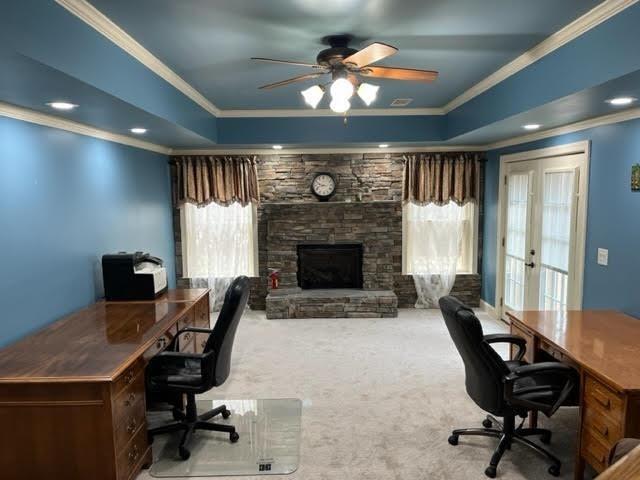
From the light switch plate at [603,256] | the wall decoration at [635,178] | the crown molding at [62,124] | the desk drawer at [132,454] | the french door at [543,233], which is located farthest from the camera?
the french door at [543,233]

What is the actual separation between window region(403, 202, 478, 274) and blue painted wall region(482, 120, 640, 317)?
7.35ft

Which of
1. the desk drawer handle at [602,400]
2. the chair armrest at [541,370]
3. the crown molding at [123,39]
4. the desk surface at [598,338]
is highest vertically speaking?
the crown molding at [123,39]

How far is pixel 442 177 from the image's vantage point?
18.9ft

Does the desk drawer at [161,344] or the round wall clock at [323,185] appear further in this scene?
the round wall clock at [323,185]

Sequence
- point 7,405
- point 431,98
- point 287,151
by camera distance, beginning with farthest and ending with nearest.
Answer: point 287,151 < point 431,98 < point 7,405

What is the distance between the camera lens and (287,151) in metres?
5.73

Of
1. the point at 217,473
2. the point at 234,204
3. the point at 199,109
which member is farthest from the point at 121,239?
the point at 217,473

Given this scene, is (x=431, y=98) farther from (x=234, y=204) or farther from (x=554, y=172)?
(x=234, y=204)

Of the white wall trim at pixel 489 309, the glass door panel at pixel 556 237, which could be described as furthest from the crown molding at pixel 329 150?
the white wall trim at pixel 489 309

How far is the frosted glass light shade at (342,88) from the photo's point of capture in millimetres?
2559

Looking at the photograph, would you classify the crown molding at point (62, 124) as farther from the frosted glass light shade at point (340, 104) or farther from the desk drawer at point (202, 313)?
the frosted glass light shade at point (340, 104)

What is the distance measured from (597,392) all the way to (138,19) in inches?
121

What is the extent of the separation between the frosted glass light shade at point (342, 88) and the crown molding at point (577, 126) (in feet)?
6.61

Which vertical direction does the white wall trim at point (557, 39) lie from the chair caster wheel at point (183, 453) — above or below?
above
